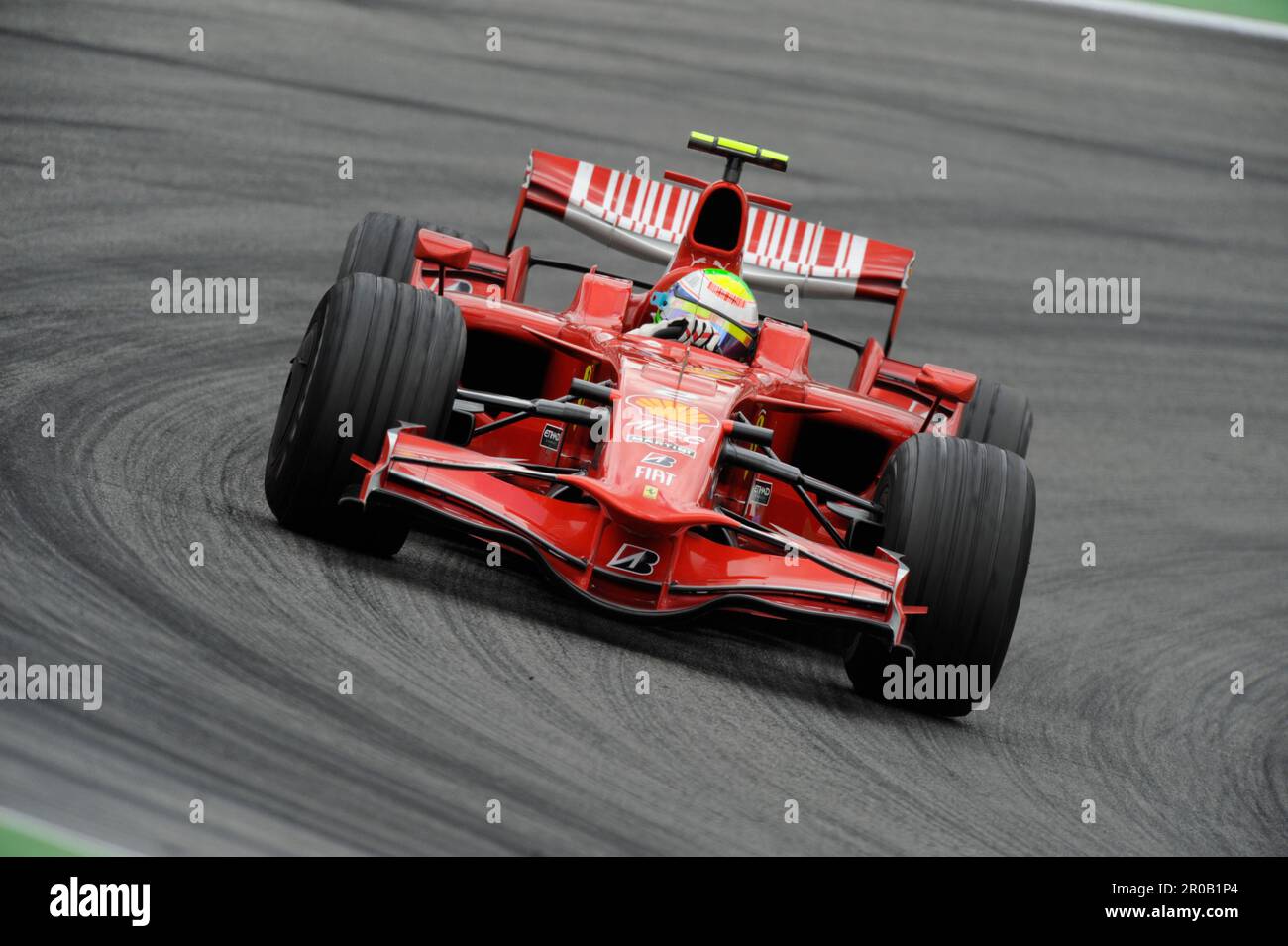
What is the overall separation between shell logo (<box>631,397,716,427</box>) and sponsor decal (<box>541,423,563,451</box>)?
2.70 ft

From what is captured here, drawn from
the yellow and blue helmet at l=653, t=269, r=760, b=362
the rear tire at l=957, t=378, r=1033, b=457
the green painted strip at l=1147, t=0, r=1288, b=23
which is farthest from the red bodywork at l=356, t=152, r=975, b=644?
the green painted strip at l=1147, t=0, r=1288, b=23

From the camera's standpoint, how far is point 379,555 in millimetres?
7977

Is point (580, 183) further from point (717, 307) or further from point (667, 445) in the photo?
point (667, 445)

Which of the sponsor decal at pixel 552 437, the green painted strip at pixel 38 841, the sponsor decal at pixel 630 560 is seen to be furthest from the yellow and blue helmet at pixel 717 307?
the green painted strip at pixel 38 841

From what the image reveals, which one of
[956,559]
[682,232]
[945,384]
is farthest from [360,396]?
[682,232]

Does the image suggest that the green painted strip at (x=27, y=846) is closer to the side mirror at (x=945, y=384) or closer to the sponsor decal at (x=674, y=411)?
the sponsor decal at (x=674, y=411)

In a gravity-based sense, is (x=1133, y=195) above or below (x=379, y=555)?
above

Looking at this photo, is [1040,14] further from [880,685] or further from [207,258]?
[880,685]

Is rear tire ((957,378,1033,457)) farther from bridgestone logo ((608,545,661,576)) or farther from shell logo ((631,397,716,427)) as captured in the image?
bridgestone logo ((608,545,661,576))

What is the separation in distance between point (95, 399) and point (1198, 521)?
7687 mm

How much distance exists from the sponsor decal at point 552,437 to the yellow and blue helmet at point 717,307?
99 centimetres

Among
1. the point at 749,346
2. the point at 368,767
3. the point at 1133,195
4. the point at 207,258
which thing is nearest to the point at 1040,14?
the point at 1133,195

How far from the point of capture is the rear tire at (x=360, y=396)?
7684 millimetres

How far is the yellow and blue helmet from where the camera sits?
933 centimetres
